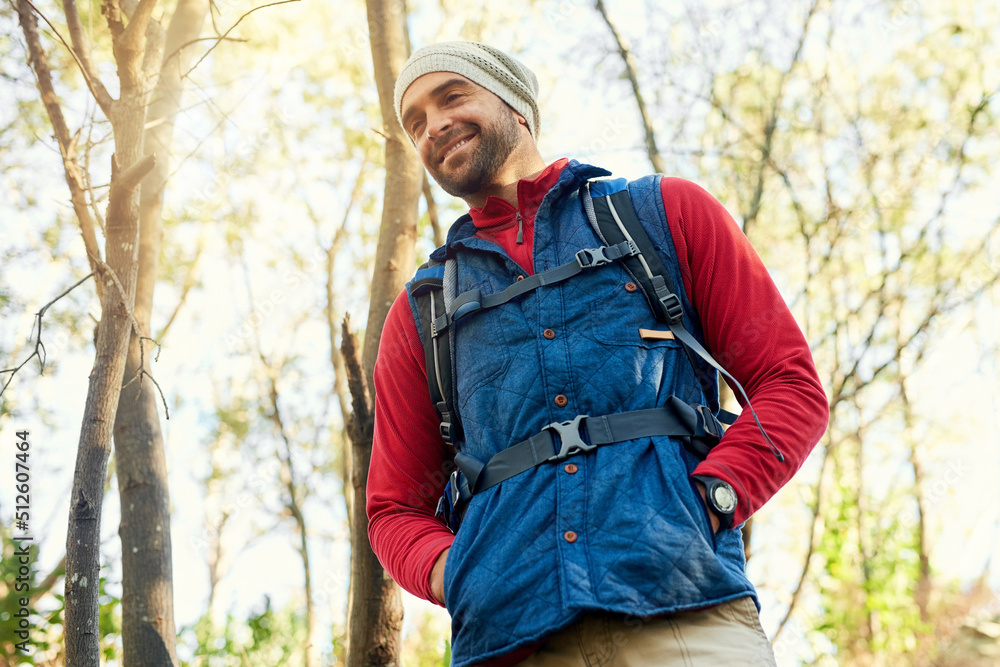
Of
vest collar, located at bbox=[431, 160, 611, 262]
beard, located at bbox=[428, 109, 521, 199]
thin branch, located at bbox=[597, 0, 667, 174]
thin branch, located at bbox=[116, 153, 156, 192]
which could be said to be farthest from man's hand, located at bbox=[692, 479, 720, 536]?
Result: thin branch, located at bbox=[597, 0, 667, 174]

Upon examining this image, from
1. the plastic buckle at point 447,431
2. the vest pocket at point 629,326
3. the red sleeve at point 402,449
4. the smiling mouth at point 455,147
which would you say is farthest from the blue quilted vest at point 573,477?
the smiling mouth at point 455,147

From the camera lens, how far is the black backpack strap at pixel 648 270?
6.31 feet

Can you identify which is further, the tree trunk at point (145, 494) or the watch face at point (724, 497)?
the tree trunk at point (145, 494)

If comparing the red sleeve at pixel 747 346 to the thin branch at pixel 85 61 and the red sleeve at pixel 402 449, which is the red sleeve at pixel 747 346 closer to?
the red sleeve at pixel 402 449

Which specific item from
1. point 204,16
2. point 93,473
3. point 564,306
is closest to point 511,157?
point 564,306

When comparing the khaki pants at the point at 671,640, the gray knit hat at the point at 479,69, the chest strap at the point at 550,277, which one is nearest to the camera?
the khaki pants at the point at 671,640

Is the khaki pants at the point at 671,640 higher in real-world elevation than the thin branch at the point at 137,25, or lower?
lower

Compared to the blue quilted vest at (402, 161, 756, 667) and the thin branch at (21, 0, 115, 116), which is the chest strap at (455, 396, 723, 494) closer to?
the blue quilted vest at (402, 161, 756, 667)

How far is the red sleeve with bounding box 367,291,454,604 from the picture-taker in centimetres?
215

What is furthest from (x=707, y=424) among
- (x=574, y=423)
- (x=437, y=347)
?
(x=437, y=347)

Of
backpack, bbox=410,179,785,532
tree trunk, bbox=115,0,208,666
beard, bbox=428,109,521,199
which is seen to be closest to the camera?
backpack, bbox=410,179,785,532

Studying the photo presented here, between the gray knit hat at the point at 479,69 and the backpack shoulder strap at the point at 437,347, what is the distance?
716 millimetres

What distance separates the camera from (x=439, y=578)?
6.21ft

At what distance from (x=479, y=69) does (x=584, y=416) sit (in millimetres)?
1383
